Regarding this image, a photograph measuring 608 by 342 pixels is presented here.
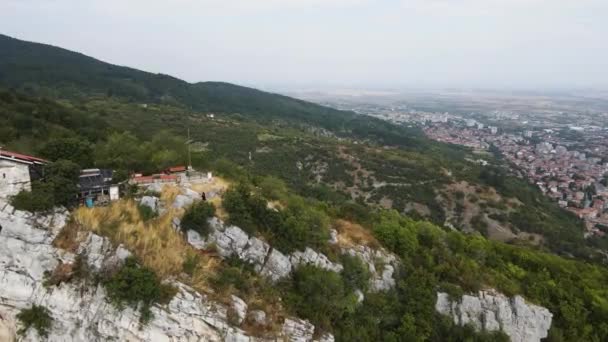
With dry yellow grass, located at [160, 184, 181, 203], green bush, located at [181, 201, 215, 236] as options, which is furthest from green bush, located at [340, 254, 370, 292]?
dry yellow grass, located at [160, 184, 181, 203]

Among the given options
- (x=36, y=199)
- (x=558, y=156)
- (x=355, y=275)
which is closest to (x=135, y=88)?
(x=36, y=199)

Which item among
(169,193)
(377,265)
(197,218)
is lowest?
(377,265)

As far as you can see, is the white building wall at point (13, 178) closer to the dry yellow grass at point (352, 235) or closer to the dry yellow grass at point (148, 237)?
the dry yellow grass at point (148, 237)

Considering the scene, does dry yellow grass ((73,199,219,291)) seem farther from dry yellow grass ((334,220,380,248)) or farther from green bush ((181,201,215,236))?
dry yellow grass ((334,220,380,248))

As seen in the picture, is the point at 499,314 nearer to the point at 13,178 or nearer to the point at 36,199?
the point at 36,199

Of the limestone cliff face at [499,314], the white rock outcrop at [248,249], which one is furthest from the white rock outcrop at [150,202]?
the limestone cliff face at [499,314]

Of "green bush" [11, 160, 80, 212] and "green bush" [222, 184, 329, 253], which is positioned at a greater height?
"green bush" [11, 160, 80, 212]
